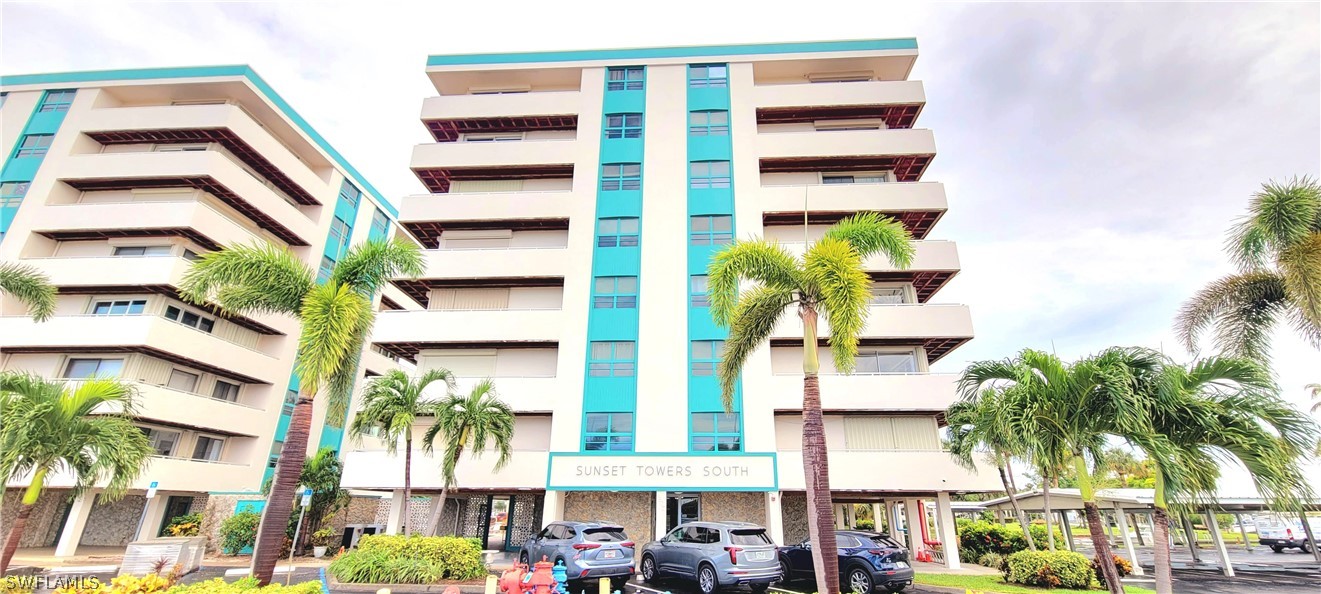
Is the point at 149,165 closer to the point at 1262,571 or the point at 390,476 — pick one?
the point at 390,476

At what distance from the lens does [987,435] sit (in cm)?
1546

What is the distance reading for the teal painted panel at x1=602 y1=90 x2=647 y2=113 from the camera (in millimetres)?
32094

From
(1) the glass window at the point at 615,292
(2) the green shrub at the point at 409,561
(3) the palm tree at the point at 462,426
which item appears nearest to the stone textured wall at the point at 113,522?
Answer: (3) the palm tree at the point at 462,426

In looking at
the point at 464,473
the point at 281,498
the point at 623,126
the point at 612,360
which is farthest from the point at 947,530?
the point at 623,126

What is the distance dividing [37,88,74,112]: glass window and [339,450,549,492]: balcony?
29.0 meters

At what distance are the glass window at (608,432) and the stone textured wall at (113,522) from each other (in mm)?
23254

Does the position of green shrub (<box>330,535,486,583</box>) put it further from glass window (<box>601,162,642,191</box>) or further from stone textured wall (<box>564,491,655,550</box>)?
glass window (<box>601,162,642,191</box>)

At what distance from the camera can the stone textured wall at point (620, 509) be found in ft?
80.2

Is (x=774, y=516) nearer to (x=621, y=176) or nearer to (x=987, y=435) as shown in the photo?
(x=987, y=435)

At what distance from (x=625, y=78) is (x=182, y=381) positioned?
29150mm

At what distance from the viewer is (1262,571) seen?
25.3 m

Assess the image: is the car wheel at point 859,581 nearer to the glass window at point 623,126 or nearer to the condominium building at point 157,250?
the glass window at point 623,126

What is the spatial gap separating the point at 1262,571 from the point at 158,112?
60.3 m

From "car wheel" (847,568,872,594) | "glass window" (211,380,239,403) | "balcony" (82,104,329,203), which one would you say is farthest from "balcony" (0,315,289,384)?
"car wheel" (847,568,872,594)
